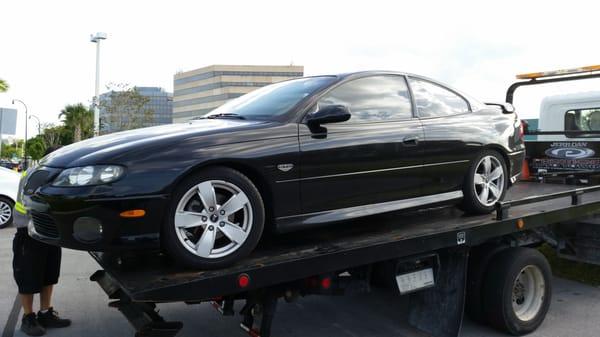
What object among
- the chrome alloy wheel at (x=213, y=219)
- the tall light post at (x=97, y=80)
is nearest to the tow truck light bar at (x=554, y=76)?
the chrome alloy wheel at (x=213, y=219)

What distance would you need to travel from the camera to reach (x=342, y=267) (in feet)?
10.7

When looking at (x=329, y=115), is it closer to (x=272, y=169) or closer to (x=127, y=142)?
(x=272, y=169)

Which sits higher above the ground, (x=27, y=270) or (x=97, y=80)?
(x=97, y=80)

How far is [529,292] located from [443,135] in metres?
1.57

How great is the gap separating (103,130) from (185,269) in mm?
25863

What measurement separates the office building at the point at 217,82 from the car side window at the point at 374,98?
86804 millimetres

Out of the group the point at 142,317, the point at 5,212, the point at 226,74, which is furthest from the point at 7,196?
the point at 226,74

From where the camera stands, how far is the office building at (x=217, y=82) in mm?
92438

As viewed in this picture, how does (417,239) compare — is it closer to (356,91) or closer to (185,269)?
(356,91)

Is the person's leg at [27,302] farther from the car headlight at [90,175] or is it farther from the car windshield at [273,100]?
the car windshield at [273,100]

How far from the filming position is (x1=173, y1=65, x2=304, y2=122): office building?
92438 millimetres

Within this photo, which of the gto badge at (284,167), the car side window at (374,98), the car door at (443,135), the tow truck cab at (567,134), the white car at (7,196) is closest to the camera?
the gto badge at (284,167)

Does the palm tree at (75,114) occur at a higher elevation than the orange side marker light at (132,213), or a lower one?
higher

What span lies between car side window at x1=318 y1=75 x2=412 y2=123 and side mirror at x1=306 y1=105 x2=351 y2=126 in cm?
26
